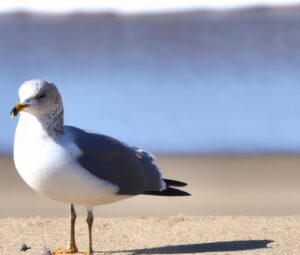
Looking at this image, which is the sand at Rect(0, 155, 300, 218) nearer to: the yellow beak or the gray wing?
the gray wing

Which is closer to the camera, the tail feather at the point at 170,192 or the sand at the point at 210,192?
the tail feather at the point at 170,192

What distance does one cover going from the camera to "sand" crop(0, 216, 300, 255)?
5.63 metres

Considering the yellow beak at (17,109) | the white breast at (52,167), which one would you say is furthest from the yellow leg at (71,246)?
the yellow beak at (17,109)

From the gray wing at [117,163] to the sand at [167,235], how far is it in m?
0.34

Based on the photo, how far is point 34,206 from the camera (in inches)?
295

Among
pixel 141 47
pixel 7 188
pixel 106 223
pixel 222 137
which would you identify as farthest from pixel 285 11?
pixel 106 223

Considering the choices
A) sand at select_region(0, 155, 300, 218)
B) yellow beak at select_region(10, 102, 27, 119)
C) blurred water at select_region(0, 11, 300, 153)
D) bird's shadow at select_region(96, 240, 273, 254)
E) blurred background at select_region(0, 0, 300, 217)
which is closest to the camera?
yellow beak at select_region(10, 102, 27, 119)

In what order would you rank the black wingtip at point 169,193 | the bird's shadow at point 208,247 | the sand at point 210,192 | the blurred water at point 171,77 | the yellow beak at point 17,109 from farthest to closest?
the blurred water at point 171,77
the sand at point 210,192
the black wingtip at point 169,193
the bird's shadow at point 208,247
the yellow beak at point 17,109

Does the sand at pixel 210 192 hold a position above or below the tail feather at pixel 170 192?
above

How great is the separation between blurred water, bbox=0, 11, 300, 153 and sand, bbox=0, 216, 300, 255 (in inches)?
106

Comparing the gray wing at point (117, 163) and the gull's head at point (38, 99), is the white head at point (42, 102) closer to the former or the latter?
the gull's head at point (38, 99)

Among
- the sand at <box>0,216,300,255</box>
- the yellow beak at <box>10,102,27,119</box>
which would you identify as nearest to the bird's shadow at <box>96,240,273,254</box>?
the sand at <box>0,216,300,255</box>

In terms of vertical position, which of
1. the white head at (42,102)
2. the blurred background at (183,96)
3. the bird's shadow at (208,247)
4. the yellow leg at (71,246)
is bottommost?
the bird's shadow at (208,247)

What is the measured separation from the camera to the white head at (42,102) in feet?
17.1
